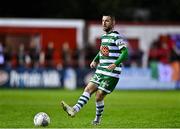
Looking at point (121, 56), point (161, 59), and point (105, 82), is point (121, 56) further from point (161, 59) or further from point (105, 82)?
point (161, 59)

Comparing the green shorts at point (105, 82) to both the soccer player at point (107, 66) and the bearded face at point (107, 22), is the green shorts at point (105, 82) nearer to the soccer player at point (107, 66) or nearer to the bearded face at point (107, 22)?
the soccer player at point (107, 66)

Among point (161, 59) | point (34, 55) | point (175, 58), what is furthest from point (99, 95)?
point (161, 59)

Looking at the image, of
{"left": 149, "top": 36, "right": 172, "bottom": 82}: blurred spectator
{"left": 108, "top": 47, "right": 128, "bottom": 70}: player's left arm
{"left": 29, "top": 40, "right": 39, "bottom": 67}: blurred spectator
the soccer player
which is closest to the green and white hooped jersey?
the soccer player

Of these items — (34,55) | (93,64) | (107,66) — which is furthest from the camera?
(34,55)

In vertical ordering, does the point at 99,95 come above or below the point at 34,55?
above

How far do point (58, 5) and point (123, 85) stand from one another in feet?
53.6

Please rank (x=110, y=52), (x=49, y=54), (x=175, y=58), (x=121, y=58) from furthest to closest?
(x=175, y=58) → (x=49, y=54) → (x=110, y=52) → (x=121, y=58)

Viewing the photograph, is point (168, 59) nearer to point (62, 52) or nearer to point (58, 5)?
point (62, 52)

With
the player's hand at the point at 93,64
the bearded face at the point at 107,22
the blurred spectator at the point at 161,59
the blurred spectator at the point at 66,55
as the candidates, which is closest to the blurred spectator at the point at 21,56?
the blurred spectator at the point at 66,55

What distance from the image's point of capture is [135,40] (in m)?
44.6

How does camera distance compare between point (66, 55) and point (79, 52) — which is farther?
point (79, 52)

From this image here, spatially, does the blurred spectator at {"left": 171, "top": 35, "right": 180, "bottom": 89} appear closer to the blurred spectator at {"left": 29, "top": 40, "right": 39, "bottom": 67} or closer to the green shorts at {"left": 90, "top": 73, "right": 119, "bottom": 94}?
the blurred spectator at {"left": 29, "top": 40, "right": 39, "bottom": 67}

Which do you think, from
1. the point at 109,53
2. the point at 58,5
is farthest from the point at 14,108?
the point at 58,5

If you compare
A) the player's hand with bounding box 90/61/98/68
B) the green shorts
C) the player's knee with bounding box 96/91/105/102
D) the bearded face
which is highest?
the bearded face
